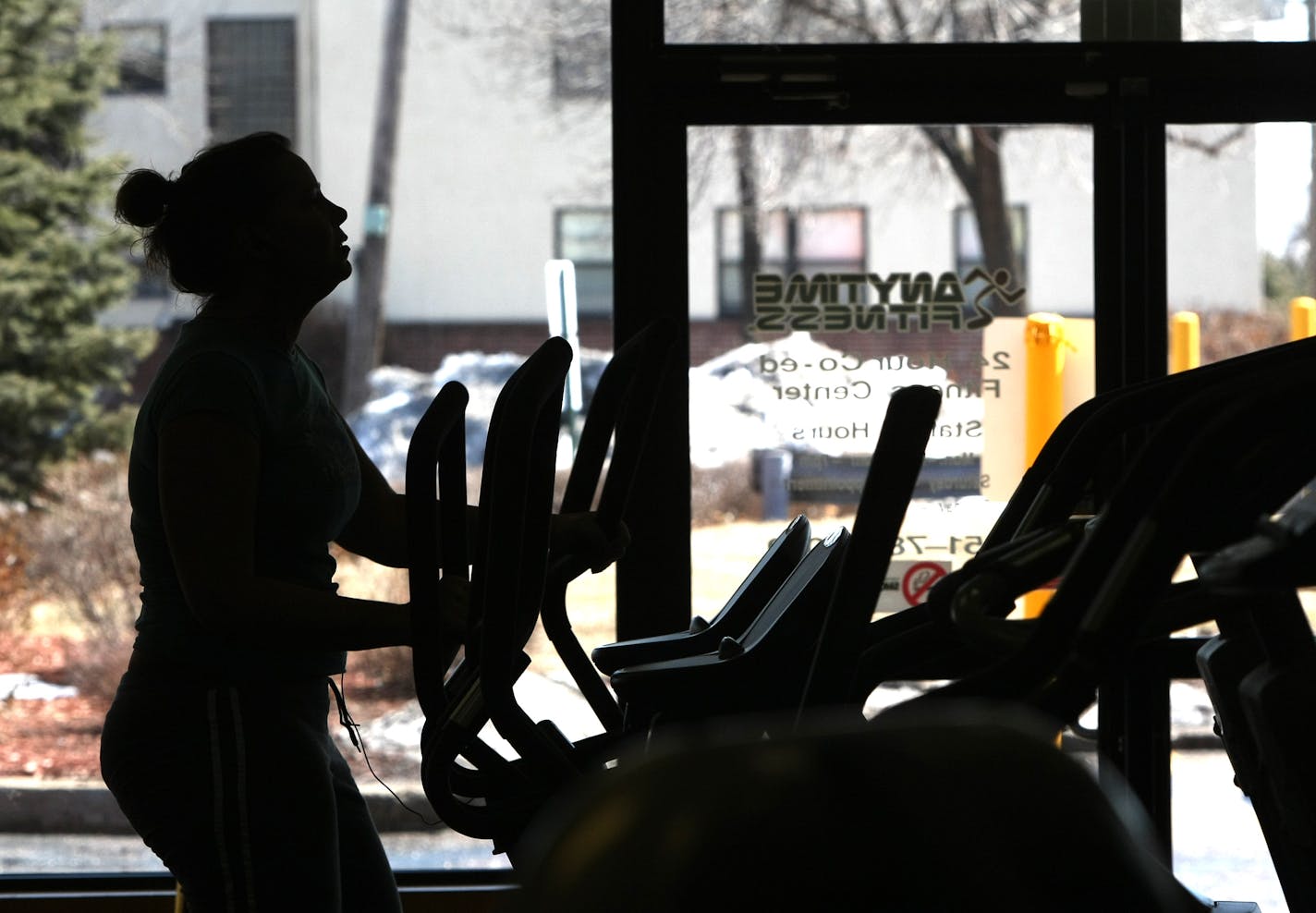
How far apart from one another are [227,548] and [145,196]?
0.50 metres

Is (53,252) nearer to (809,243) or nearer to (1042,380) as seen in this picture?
(809,243)

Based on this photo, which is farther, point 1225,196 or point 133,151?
point 133,151

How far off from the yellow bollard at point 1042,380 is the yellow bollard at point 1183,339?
0.75 feet

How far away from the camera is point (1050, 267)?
3.33 metres

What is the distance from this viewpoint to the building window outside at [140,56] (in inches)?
143

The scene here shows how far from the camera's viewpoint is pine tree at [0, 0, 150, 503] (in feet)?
12.2

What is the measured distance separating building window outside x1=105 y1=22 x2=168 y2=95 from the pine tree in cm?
4

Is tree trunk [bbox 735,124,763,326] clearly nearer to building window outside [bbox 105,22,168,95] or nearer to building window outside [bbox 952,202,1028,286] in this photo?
building window outside [bbox 952,202,1028,286]

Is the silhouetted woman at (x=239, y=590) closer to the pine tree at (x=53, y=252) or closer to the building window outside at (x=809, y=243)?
the building window outside at (x=809, y=243)

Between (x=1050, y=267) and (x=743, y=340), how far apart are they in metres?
0.67

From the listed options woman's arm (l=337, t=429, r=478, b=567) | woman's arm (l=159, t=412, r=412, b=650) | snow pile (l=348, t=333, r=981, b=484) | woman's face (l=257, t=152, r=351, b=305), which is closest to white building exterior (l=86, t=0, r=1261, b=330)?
snow pile (l=348, t=333, r=981, b=484)

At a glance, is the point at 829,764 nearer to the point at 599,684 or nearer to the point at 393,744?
the point at 599,684

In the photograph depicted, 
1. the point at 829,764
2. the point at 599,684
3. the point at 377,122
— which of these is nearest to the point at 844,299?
the point at 377,122

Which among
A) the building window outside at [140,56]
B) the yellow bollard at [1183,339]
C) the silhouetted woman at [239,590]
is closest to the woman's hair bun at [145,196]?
the silhouetted woman at [239,590]
